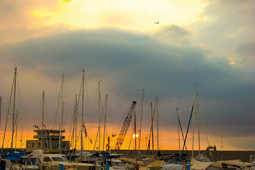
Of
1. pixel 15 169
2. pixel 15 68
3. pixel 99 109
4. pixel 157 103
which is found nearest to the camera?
pixel 15 169

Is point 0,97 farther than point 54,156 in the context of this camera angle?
Yes

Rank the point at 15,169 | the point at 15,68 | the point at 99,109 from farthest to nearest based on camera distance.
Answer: the point at 99,109
the point at 15,68
the point at 15,169

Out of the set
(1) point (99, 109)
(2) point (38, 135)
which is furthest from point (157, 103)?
(2) point (38, 135)

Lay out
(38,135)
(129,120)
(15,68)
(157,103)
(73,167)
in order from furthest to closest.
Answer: (129,120) → (38,135) → (157,103) → (15,68) → (73,167)

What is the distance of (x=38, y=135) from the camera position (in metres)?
128

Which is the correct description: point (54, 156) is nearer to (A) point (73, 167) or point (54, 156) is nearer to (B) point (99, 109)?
(A) point (73, 167)

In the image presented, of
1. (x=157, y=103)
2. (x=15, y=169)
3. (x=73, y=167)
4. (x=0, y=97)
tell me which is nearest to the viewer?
(x=15, y=169)

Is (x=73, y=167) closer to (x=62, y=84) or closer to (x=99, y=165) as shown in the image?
(x=99, y=165)

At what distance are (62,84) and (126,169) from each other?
37.1 metres

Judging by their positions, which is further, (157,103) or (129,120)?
(129,120)

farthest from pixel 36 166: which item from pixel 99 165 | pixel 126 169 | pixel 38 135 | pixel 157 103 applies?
pixel 38 135

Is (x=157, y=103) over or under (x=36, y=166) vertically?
over

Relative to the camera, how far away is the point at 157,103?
3300 inches

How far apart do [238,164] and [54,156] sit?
28.2 meters
